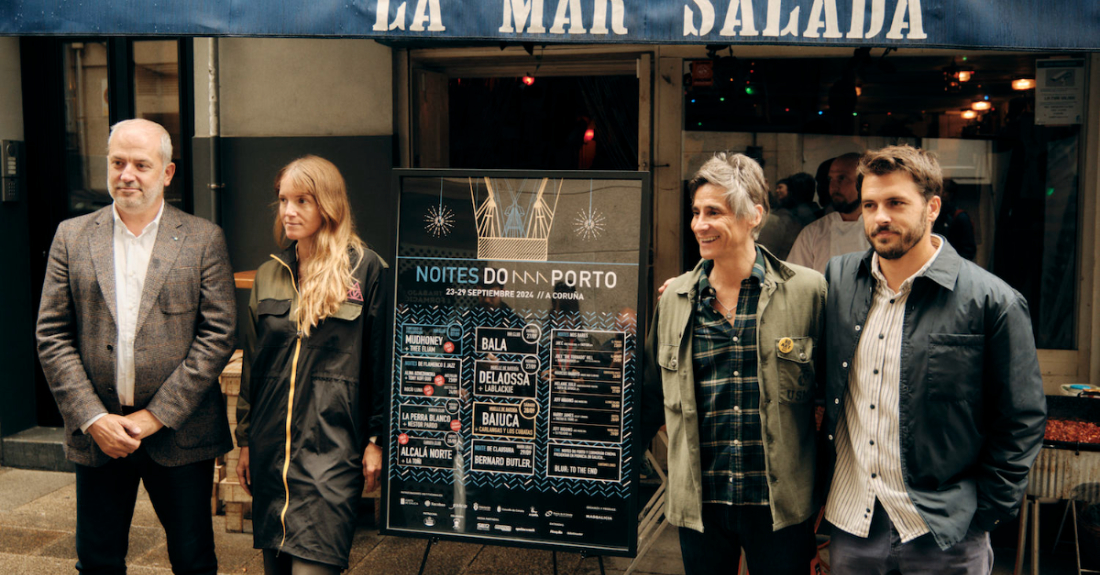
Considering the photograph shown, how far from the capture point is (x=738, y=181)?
105 inches

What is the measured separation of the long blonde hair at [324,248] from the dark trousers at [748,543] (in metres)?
1.51

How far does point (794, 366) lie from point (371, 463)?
165 centimetres

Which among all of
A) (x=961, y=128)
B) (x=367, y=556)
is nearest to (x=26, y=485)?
(x=367, y=556)

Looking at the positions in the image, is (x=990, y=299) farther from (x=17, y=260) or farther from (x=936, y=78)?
(x=17, y=260)

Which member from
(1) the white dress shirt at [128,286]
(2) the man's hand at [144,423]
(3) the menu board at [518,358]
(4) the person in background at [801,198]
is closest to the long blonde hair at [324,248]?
(3) the menu board at [518,358]

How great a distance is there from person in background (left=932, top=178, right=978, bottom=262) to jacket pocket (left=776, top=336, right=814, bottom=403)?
264 centimetres

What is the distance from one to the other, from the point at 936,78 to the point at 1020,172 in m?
0.74

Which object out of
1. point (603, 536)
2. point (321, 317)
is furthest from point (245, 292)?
point (603, 536)

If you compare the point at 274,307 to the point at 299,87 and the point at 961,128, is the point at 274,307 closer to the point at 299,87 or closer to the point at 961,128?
the point at 299,87

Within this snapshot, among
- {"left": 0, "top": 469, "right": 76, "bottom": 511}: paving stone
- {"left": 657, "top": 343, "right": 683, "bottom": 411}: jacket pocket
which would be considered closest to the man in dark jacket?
{"left": 657, "top": 343, "right": 683, "bottom": 411}: jacket pocket

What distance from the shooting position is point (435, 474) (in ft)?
11.0

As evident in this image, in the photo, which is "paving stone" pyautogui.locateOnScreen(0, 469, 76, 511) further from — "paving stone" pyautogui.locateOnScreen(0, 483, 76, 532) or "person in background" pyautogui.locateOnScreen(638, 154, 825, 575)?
"person in background" pyautogui.locateOnScreen(638, 154, 825, 575)

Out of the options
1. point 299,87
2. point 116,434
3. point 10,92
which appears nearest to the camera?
point 116,434

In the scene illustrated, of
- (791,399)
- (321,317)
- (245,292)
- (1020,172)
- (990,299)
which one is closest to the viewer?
(990,299)
